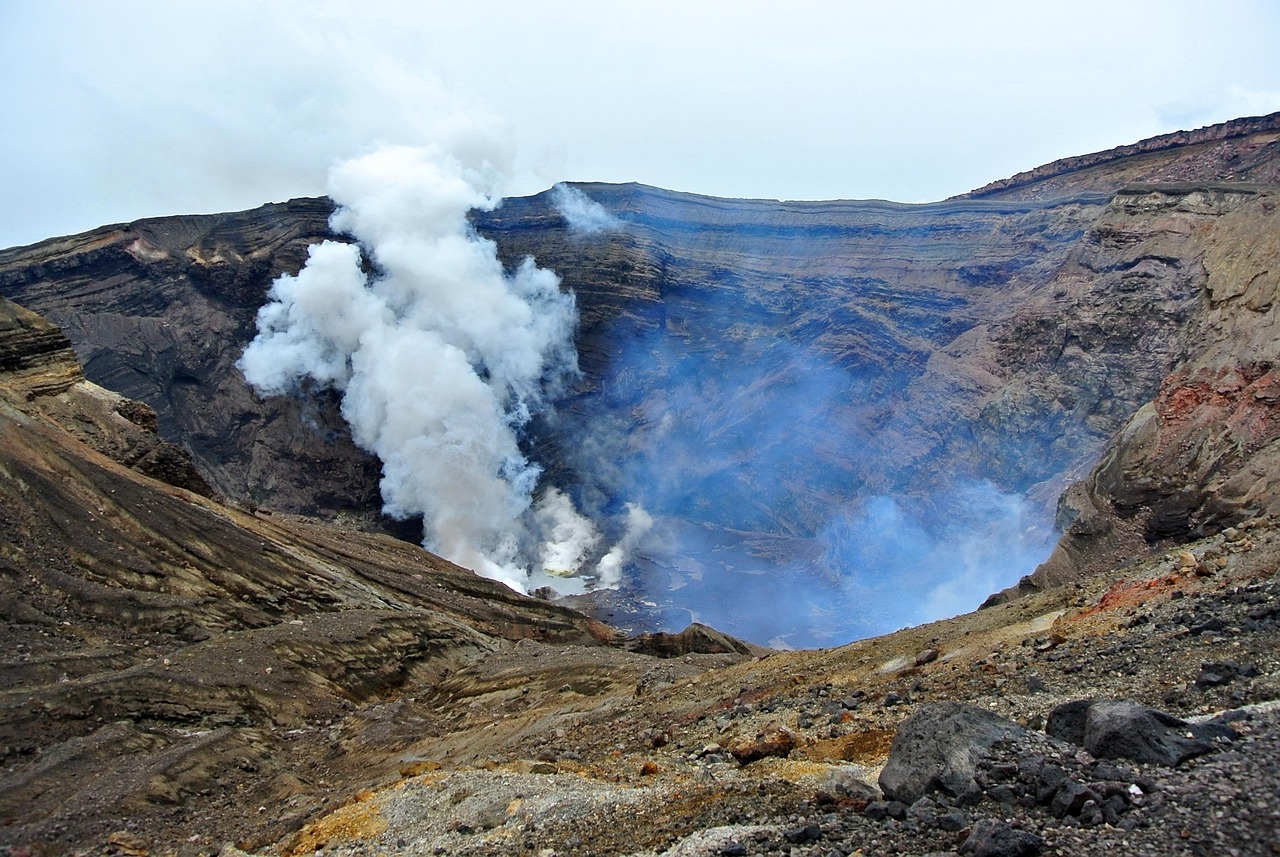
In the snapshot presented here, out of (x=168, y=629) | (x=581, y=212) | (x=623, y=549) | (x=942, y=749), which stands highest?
(x=581, y=212)

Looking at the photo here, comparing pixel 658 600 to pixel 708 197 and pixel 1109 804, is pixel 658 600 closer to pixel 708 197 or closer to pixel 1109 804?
pixel 708 197

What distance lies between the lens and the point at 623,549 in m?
46.6

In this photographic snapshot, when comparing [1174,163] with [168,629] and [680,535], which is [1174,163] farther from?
[168,629]

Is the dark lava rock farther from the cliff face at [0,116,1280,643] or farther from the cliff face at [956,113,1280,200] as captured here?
the cliff face at [956,113,1280,200]

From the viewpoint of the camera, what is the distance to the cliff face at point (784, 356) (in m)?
40.3

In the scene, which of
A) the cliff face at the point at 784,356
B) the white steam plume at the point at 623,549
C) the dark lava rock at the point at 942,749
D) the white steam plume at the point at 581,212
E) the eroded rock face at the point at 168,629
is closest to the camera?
the dark lava rock at the point at 942,749

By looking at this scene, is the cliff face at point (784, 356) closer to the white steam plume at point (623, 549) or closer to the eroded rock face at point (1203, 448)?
the white steam plume at point (623, 549)

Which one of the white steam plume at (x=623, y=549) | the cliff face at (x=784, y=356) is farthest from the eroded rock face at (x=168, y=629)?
the cliff face at (x=784, y=356)

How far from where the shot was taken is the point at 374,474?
167 ft

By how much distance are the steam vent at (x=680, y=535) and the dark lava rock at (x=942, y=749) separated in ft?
0.14

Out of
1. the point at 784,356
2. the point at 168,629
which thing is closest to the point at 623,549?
the point at 784,356

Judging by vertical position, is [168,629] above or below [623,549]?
below

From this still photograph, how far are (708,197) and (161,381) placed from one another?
32.6m

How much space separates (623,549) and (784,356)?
1321 centimetres
